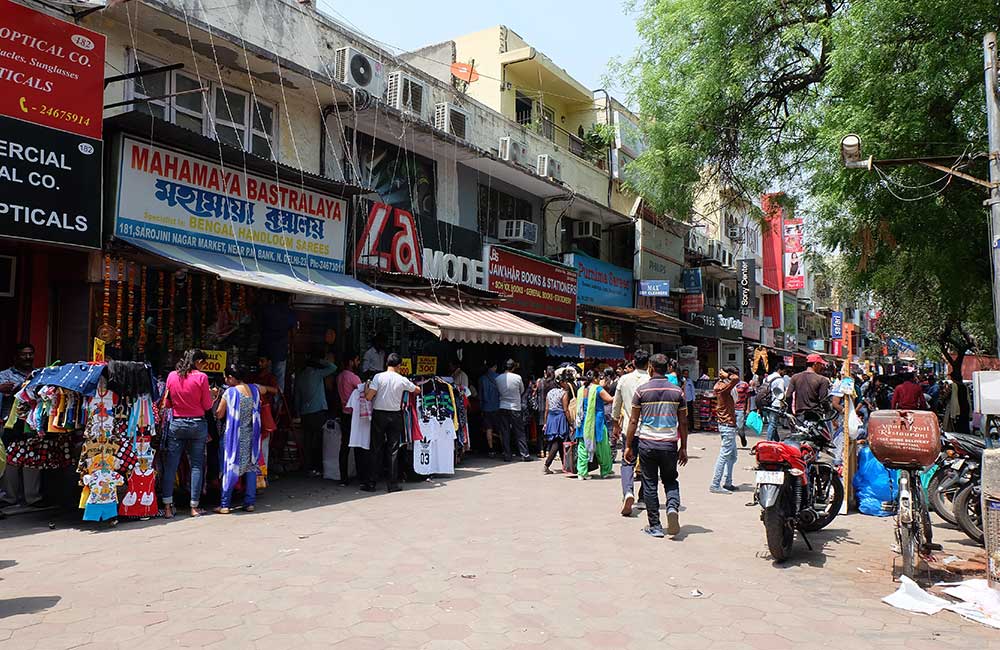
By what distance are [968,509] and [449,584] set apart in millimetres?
4974

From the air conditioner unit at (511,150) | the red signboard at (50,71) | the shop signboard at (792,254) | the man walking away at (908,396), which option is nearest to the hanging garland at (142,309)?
the red signboard at (50,71)

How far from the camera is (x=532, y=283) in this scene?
16875 mm

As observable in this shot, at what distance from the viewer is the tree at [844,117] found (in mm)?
10414

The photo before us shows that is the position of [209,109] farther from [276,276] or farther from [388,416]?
[388,416]

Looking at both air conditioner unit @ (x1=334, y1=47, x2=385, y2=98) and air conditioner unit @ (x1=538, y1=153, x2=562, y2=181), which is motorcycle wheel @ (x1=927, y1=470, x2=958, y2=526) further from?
air conditioner unit @ (x1=538, y1=153, x2=562, y2=181)

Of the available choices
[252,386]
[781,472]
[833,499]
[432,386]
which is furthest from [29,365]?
[833,499]

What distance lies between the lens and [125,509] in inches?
275

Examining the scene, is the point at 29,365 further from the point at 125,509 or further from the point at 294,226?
the point at 294,226

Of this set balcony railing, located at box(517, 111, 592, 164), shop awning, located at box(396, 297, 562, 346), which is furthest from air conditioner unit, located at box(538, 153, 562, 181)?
shop awning, located at box(396, 297, 562, 346)

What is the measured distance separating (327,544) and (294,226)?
5699 mm

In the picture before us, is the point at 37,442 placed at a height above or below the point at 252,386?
below

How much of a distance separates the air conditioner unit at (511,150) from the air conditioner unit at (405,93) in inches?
98.2

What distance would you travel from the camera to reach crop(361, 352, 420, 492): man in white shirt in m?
9.18

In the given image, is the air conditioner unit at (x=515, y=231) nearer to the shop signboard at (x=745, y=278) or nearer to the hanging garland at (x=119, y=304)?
the hanging garland at (x=119, y=304)
